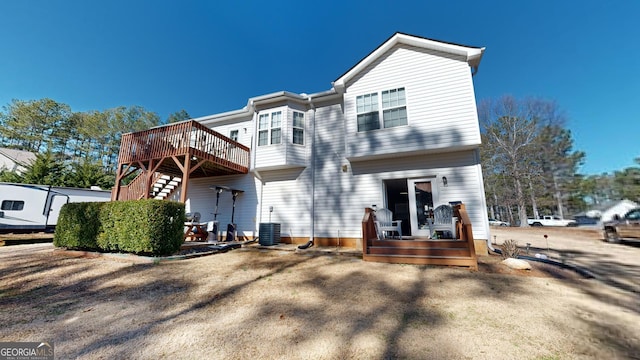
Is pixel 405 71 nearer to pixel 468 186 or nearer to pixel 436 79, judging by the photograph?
pixel 436 79

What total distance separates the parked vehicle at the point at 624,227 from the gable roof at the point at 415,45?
12.1 metres

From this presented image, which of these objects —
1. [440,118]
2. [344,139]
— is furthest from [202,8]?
[440,118]

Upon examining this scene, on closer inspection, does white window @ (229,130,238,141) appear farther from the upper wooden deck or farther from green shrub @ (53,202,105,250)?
green shrub @ (53,202,105,250)

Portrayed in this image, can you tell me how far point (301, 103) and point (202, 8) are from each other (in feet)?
36.3

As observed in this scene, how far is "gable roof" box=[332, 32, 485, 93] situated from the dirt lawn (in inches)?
270

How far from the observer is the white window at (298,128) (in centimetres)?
1043

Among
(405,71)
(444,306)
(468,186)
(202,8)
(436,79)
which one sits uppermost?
(202,8)

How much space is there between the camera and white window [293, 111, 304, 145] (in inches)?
411

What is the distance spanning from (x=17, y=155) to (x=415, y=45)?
138 ft

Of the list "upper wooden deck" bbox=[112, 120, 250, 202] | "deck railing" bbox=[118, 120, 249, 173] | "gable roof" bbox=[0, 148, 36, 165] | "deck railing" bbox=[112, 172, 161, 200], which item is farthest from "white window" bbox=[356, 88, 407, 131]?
"gable roof" bbox=[0, 148, 36, 165]

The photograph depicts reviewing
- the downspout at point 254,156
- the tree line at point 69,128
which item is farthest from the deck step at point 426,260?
the tree line at point 69,128

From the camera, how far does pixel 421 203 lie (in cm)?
841

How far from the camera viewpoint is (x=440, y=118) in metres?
7.89

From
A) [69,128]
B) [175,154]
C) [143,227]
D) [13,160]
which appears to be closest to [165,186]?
[175,154]
